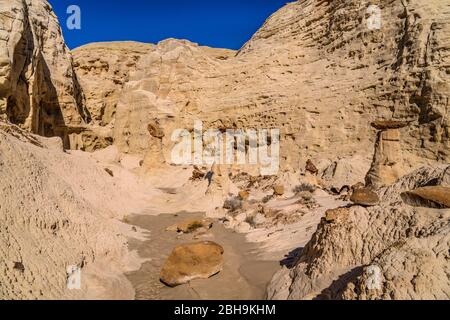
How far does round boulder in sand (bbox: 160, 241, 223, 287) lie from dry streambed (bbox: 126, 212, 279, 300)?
9 cm

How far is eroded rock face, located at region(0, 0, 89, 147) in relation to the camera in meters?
13.6

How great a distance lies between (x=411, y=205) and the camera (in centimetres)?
408

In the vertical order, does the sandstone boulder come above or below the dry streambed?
above

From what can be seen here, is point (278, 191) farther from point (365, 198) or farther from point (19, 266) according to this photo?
point (19, 266)

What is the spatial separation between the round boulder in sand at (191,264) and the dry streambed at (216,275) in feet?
0.30

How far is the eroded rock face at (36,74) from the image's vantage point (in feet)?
44.7

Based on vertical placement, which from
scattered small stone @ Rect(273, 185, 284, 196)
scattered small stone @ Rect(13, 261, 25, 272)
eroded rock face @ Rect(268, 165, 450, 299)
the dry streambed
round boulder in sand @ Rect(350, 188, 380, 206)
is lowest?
the dry streambed

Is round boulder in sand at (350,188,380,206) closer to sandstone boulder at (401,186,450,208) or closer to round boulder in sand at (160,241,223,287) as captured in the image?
sandstone boulder at (401,186,450,208)

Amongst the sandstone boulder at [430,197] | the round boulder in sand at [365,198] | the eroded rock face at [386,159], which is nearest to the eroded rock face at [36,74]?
the eroded rock face at [386,159]

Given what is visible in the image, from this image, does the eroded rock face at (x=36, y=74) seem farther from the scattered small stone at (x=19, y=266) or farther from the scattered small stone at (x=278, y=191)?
the scattered small stone at (x=19, y=266)

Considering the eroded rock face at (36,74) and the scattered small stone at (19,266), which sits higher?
the eroded rock face at (36,74)

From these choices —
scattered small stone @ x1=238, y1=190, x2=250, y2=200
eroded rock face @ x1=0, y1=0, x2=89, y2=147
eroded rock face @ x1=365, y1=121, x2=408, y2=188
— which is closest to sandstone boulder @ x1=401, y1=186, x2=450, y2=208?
eroded rock face @ x1=365, y1=121, x2=408, y2=188

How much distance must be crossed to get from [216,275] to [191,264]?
459 mm

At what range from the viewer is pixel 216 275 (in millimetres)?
5656
